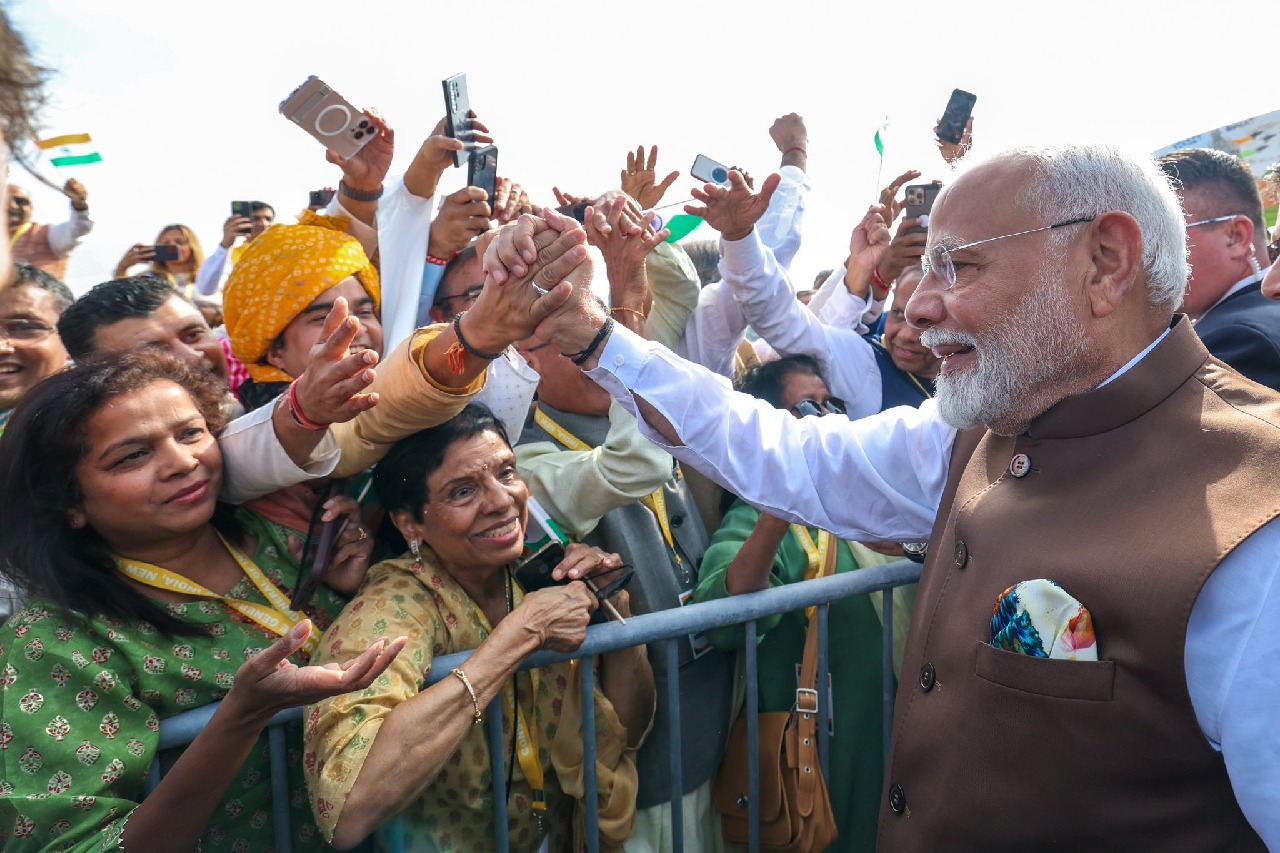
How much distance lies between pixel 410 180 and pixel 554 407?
42.7 inches

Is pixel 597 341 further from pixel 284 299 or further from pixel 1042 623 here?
pixel 284 299

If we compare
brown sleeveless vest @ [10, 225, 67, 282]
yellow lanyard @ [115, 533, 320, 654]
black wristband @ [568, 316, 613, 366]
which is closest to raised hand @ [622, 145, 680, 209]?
black wristband @ [568, 316, 613, 366]

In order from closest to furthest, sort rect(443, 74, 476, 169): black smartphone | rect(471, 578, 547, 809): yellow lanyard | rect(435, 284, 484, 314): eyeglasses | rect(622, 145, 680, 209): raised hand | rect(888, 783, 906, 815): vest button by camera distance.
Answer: rect(888, 783, 906, 815): vest button
rect(471, 578, 547, 809): yellow lanyard
rect(443, 74, 476, 169): black smartphone
rect(435, 284, 484, 314): eyeglasses
rect(622, 145, 680, 209): raised hand

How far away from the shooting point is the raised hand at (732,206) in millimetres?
3580

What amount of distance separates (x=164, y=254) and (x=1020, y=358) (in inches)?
232

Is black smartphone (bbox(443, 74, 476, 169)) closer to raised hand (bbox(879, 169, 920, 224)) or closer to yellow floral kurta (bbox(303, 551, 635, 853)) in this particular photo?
yellow floral kurta (bbox(303, 551, 635, 853))

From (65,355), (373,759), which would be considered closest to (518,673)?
(373,759)

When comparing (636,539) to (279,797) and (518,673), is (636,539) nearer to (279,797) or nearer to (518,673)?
(518,673)

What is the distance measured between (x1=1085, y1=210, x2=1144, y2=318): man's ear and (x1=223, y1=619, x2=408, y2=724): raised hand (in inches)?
59.0

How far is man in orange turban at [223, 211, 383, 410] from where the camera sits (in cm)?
297

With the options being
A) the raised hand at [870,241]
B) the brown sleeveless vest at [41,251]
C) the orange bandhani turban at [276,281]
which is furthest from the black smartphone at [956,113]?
the brown sleeveless vest at [41,251]

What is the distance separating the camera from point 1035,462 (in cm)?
186

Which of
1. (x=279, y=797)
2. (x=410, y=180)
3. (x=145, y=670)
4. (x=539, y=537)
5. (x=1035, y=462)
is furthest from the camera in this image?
(x=410, y=180)

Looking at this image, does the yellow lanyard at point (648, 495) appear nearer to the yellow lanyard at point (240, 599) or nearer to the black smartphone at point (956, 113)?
the yellow lanyard at point (240, 599)
